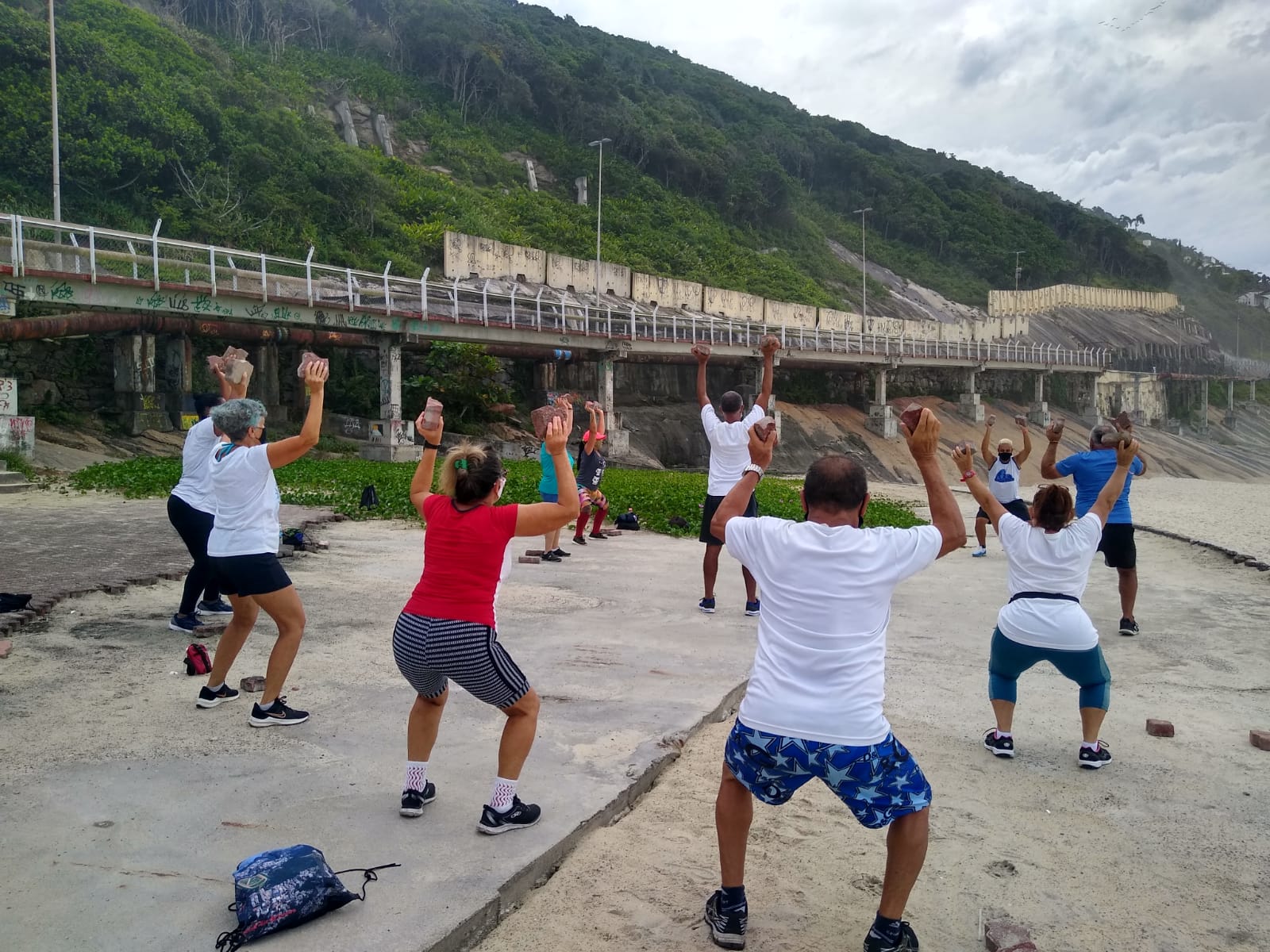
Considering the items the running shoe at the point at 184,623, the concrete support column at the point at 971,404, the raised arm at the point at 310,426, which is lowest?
the running shoe at the point at 184,623

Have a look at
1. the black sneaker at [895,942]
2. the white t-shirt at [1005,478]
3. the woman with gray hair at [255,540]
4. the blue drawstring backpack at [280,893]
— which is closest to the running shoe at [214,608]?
the woman with gray hair at [255,540]

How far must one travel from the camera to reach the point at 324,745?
4754 mm

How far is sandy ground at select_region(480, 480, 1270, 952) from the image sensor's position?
3332 millimetres

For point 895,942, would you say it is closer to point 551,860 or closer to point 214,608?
point 551,860

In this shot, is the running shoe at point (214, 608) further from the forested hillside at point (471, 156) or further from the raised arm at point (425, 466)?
the forested hillside at point (471, 156)

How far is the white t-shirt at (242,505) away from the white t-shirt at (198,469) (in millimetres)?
1630

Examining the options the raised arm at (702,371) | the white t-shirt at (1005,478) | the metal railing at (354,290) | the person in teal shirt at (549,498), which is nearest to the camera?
the raised arm at (702,371)

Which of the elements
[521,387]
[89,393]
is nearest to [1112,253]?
[521,387]

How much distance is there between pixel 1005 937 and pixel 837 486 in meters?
1.56

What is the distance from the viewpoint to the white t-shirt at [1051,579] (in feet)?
15.6

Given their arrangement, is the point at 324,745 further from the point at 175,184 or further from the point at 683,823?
the point at 175,184

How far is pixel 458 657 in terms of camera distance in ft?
11.9

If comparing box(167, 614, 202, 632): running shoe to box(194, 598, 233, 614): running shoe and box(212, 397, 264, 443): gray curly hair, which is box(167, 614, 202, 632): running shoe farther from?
box(212, 397, 264, 443): gray curly hair

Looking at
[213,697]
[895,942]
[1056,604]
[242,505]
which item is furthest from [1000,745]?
[213,697]
